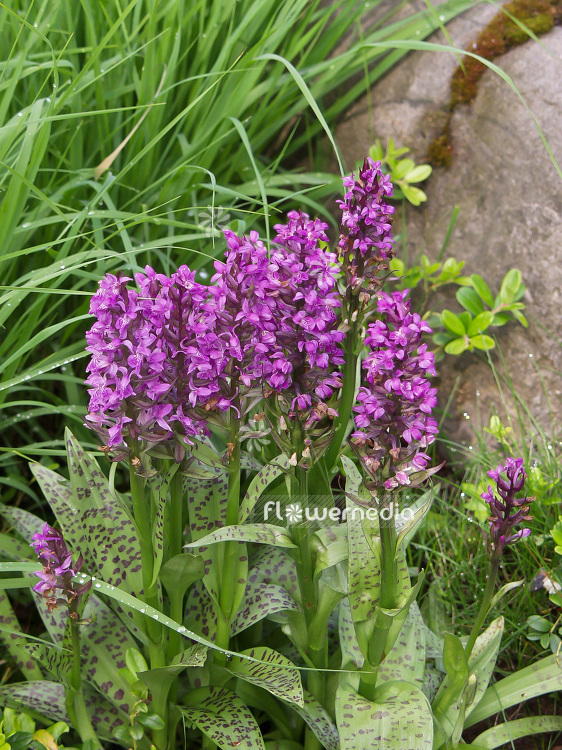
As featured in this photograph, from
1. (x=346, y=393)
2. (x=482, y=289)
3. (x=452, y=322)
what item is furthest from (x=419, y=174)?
(x=346, y=393)

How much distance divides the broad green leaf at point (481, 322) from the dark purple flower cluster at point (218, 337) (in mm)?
1438

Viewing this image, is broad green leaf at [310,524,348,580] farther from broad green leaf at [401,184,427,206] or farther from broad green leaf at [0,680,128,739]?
broad green leaf at [401,184,427,206]

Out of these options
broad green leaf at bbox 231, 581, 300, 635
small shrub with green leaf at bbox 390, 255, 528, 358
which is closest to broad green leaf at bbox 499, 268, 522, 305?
small shrub with green leaf at bbox 390, 255, 528, 358

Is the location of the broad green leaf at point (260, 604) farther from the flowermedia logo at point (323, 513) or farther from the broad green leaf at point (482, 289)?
the broad green leaf at point (482, 289)

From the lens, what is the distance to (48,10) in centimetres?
301

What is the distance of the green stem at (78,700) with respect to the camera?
1.86m

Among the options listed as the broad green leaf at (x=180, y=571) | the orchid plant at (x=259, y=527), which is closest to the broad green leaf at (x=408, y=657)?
the orchid plant at (x=259, y=527)

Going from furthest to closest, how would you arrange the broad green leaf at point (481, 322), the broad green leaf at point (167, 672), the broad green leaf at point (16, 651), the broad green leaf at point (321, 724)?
1. the broad green leaf at point (481, 322)
2. the broad green leaf at point (16, 651)
3. the broad green leaf at point (321, 724)
4. the broad green leaf at point (167, 672)

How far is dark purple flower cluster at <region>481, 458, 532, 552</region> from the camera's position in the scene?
1664 mm

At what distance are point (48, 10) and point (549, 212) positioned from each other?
2.32 m

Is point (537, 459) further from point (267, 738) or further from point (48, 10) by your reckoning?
point (48, 10)

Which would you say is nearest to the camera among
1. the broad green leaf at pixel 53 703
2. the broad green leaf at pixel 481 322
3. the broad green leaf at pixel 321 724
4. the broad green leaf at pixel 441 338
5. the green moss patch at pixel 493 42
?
the broad green leaf at pixel 321 724

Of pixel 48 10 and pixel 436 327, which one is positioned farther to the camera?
pixel 436 327

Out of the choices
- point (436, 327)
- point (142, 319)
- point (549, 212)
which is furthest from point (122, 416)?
point (549, 212)
